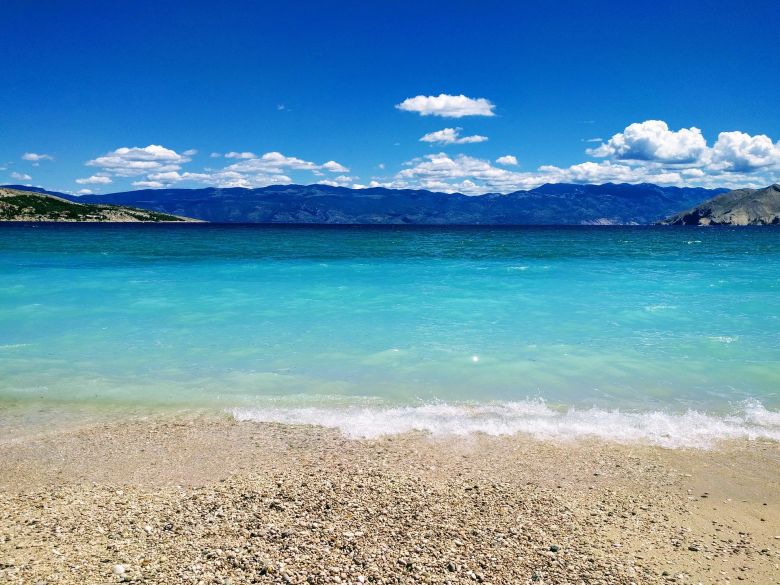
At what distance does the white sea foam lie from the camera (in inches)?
395

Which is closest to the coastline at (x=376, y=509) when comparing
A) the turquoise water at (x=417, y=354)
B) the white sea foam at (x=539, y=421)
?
the white sea foam at (x=539, y=421)

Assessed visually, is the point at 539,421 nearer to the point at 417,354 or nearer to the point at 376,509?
the point at 376,509

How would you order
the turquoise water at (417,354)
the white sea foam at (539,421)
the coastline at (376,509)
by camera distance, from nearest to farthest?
1. the coastline at (376,509)
2. the white sea foam at (539,421)
3. the turquoise water at (417,354)

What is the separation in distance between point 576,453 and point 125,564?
24.2 feet

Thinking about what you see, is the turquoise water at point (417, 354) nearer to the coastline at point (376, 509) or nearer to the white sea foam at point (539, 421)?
the white sea foam at point (539, 421)

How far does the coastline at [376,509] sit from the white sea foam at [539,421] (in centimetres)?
43

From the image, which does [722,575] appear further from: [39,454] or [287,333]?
[287,333]

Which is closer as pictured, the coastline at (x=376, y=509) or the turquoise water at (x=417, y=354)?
the coastline at (x=376, y=509)

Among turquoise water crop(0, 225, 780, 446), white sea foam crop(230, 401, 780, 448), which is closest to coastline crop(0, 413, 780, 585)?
white sea foam crop(230, 401, 780, 448)

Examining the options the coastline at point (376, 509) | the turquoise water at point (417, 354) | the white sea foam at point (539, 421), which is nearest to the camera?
the coastline at point (376, 509)

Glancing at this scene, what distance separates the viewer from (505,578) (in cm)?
557

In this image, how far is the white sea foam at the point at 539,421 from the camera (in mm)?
10031

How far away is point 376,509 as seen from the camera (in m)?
6.91

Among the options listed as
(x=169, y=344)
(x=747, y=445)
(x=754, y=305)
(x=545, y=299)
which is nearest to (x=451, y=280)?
(x=545, y=299)
